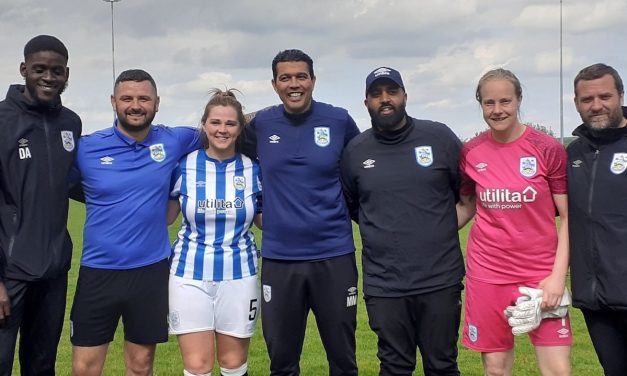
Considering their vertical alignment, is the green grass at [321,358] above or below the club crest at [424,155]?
below

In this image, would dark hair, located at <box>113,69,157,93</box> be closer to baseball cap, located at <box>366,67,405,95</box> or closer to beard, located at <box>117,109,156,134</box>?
beard, located at <box>117,109,156,134</box>

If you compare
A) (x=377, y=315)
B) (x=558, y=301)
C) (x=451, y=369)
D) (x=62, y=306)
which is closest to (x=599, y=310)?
(x=558, y=301)

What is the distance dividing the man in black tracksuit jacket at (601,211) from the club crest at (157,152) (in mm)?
2925

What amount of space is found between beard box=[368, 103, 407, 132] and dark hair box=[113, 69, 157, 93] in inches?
67.1

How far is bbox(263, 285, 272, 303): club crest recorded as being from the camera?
5316 mm

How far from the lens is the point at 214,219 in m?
5.16

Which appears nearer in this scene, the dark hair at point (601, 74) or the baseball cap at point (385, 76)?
the dark hair at point (601, 74)

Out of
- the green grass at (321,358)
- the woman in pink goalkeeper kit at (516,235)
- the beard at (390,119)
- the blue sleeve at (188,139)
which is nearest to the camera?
the woman in pink goalkeeper kit at (516,235)

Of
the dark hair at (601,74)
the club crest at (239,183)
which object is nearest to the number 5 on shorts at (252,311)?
the club crest at (239,183)

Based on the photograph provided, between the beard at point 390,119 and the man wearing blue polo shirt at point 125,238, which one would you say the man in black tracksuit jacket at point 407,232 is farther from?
the man wearing blue polo shirt at point 125,238

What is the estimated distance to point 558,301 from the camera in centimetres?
462

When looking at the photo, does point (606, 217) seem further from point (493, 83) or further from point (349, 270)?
point (349, 270)

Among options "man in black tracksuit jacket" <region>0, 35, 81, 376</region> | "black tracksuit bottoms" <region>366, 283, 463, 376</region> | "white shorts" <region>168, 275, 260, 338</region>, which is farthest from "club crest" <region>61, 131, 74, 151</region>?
"black tracksuit bottoms" <region>366, 283, 463, 376</region>

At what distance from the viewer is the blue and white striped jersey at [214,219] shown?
202 inches
